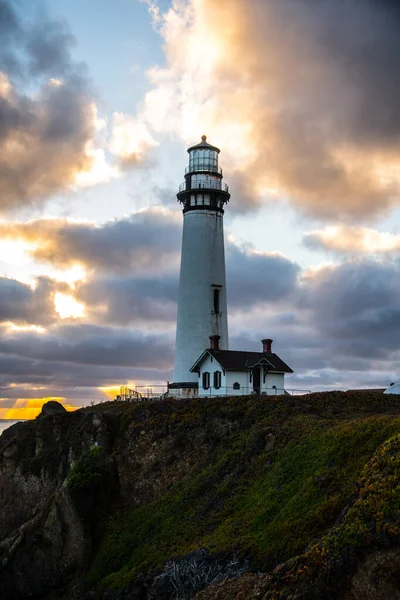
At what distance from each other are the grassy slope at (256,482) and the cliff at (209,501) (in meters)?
0.08

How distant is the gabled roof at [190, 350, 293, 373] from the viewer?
48.3 meters

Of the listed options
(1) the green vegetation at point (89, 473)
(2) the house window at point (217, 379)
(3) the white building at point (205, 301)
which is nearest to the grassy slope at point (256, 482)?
(1) the green vegetation at point (89, 473)

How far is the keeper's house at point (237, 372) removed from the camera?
158ft

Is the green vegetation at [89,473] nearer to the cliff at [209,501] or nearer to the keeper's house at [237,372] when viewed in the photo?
the cliff at [209,501]

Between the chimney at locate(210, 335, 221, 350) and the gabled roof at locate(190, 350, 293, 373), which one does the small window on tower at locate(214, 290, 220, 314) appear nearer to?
the chimney at locate(210, 335, 221, 350)

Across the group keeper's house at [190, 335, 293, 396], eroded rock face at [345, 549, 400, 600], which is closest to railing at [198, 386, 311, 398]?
keeper's house at [190, 335, 293, 396]

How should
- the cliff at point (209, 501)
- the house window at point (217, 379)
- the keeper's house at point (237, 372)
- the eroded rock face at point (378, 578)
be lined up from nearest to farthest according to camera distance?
the eroded rock face at point (378, 578) → the cliff at point (209, 501) → the keeper's house at point (237, 372) → the house window at point (217, 379)

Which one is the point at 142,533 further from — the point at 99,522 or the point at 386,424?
the point at 386,424

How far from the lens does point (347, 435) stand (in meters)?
28.7

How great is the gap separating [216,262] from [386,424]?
28.9 metres

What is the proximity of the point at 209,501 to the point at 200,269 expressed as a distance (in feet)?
82.1

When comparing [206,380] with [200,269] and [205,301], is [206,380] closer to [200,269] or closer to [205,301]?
[205,301]

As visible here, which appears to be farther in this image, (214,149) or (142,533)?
(214,149)

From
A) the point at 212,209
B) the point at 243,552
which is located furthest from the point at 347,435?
the point at 212,209
